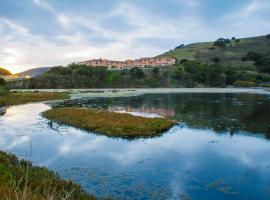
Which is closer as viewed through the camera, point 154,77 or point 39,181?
point 39,181

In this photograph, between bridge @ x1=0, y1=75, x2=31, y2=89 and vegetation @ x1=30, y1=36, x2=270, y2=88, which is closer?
bridge @ x1=0, y1=75, x2=31, y2=89

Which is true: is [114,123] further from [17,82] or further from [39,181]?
[17,82]

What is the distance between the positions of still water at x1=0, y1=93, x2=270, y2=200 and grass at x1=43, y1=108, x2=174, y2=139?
1664 mm

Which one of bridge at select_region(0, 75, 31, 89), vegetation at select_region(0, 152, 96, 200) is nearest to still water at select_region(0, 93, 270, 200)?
vegetation at select_region(0, 152, 96, 200)

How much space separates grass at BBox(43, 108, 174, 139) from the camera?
120ft

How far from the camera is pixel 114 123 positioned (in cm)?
4066

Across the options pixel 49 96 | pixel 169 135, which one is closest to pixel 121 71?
pixel 49 96

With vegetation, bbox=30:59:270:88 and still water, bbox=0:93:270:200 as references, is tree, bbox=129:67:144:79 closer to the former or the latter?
vegetation, bbox=30:59:270:88

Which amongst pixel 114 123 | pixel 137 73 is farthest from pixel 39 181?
pixel 137 73

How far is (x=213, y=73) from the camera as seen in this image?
17650 cm

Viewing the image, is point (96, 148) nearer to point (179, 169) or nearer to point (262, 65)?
point (179, 169)

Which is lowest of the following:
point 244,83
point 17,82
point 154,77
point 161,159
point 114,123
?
point 161,159

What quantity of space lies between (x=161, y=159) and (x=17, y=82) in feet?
463

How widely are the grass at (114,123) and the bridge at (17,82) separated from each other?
105 metres
